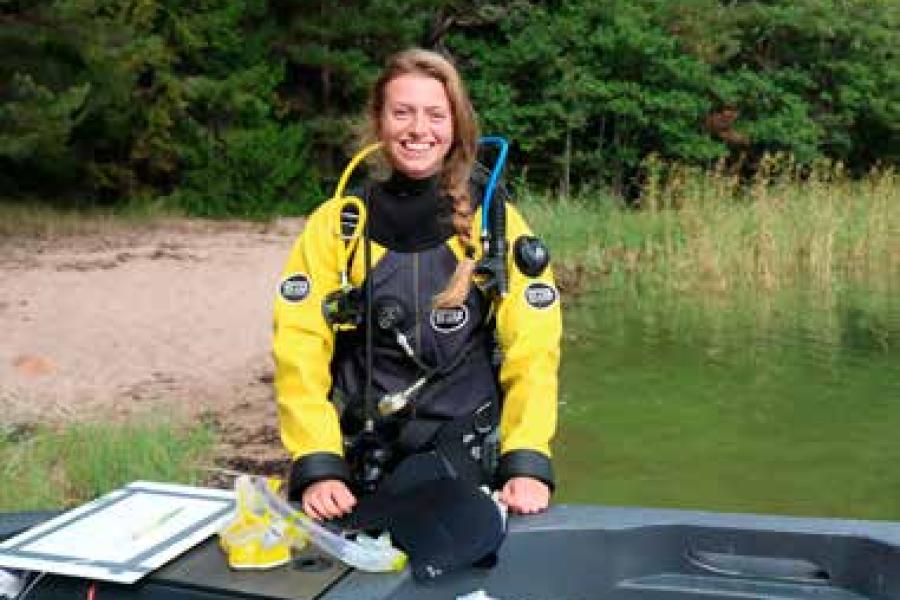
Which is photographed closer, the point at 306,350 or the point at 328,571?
the point at 328,571

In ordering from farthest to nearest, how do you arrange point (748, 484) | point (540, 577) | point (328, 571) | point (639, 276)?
1. point (639, 276)
2. point (748, 484)
3. point (540, 577)
4. point (328, 571)

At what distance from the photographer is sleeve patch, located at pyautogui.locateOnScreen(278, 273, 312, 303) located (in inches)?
99.0

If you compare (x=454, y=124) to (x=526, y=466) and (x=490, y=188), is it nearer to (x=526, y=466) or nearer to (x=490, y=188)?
(x=490, y=188)

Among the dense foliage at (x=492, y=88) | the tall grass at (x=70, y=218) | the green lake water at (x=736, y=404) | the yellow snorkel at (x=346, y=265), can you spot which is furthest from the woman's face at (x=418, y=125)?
the dense foliage at (x=492, y=88)

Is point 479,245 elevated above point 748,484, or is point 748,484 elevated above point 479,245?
point 479,245

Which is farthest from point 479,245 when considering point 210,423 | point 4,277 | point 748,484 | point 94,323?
point 4,277

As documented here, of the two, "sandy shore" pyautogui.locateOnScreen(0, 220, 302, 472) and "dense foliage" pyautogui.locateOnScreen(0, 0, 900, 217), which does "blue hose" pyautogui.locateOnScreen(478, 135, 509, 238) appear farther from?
"dense foliage" pyautogui.locateOnScreen(0, 0, 900, 217)

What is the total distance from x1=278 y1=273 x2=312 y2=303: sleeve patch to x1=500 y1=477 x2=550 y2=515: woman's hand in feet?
1.86

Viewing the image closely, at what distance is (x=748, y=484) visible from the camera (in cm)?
509

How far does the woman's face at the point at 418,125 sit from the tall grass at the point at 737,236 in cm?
741

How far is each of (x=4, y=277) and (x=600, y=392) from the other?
524 cm

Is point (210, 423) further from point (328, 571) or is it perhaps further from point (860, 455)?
point (328, 571)

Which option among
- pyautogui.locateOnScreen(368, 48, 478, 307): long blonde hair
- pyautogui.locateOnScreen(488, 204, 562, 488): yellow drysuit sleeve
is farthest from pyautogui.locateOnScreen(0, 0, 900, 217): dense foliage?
pyautogui.locateOnScreen(488, 204, 562, 488): yellow drysuit sleeve

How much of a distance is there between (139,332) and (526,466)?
578cm
